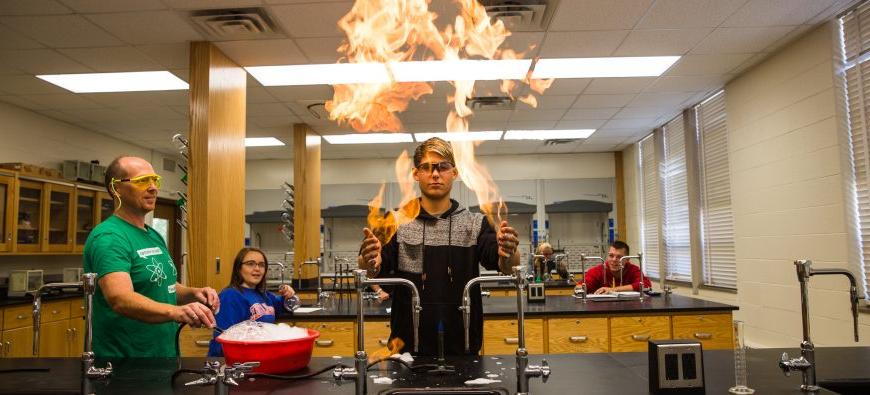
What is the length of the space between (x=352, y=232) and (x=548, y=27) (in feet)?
22.0

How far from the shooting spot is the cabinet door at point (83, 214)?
7.05 metres

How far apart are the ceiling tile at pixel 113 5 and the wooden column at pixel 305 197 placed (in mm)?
3722

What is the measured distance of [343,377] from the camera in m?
1.69

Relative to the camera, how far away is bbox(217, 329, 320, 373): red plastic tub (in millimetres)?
1893

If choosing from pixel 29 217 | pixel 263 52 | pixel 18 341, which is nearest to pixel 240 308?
pixel 263 52

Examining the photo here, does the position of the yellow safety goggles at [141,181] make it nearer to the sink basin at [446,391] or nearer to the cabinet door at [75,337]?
the sink basin at [446,391]

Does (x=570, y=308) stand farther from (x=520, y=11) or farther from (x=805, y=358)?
(x=805, y=358)

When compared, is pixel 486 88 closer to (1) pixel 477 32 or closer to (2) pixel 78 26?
(1) pixel 477 32

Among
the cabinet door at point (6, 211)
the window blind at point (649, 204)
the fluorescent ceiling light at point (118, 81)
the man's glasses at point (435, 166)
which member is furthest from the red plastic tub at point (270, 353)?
the window blind at point (649, 204)

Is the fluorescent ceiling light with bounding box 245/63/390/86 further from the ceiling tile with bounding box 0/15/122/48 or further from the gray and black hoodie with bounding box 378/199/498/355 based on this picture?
the gray and black hoodie with bounding box 378/199/498/355

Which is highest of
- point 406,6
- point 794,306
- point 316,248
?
point 406,6

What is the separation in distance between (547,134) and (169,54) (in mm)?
5510

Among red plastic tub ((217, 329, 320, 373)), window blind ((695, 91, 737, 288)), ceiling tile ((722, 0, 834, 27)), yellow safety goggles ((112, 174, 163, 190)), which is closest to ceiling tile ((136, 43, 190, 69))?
yellow safety goggles ((112, 174, 163, 190))

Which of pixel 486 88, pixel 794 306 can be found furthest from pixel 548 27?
pixel 794 306
